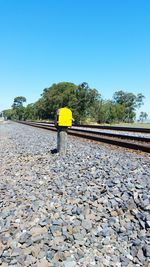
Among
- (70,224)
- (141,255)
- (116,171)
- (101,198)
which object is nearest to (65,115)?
(116,171)

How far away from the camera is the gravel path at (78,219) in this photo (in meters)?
3.44

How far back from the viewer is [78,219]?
4.13 m

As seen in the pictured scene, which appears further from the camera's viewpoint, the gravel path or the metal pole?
the metal pole

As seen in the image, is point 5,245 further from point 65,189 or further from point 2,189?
point 2,189

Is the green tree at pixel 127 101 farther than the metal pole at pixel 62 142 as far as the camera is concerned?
Yes

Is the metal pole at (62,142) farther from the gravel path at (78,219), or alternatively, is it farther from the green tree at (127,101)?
the green tree at (127,101)

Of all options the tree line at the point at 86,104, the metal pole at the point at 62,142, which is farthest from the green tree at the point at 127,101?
the metal pole at the point at 62,142

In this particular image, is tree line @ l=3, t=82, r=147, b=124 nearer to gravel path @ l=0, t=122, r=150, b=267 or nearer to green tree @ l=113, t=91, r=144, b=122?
green tree @ l=113, t=91, r=144, b=122

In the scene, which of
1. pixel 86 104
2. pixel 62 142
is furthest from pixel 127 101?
pixel 62 142

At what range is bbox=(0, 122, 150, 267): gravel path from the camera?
3439 mm

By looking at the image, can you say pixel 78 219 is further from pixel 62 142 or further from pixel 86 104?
pixel 86 104

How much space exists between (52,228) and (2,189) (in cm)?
224

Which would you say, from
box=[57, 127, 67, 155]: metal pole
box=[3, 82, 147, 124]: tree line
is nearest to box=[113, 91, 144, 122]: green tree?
box=[3, 82, 147, 124]: tree line

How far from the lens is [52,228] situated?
13.0ft
